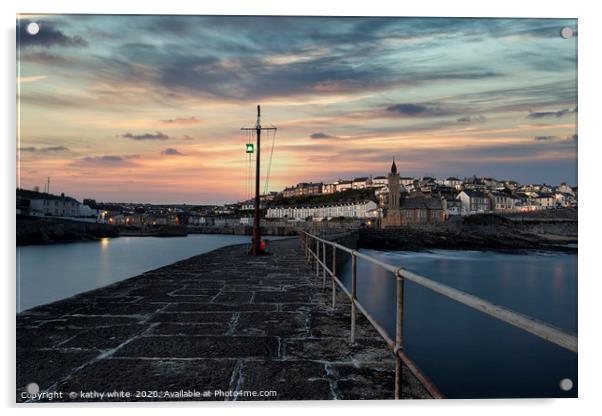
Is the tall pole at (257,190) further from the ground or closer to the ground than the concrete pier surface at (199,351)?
further from the ground

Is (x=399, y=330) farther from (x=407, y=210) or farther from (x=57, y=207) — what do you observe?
(x=407, y=210)

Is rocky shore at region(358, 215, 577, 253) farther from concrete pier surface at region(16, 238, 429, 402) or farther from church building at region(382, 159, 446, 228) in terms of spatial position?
concrete pier surface at region(16, 238, 429, 402)

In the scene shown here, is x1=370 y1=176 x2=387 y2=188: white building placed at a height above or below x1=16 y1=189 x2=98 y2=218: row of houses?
above

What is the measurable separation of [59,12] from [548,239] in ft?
187

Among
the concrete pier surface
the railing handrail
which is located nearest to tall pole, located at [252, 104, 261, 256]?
the concrete pier surface

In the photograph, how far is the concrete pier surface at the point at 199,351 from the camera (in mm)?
2896

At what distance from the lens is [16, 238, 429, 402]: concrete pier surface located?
2896 mm

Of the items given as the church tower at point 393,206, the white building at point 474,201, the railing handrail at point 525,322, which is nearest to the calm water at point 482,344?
the railing handrail at point 525,322

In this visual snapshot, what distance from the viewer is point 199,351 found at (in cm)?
356

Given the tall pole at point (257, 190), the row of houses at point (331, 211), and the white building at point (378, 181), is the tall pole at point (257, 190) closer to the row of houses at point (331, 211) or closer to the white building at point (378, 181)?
the row of houses at point (331, 211)

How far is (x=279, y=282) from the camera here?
24.7 ft
